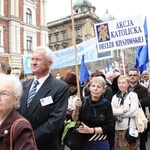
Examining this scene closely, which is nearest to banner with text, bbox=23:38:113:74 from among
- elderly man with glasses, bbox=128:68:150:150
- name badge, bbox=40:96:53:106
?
elderly man with glasses, bbox=128:68:150:150

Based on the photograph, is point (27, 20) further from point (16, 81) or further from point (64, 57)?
point (16, 81)

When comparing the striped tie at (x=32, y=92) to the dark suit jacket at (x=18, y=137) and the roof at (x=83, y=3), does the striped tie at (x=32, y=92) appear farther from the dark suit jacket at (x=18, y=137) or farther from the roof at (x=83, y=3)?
the roof at (x=83, y=3)

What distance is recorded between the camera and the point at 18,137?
1.62 metres

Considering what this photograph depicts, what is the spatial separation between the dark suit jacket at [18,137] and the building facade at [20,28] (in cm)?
2369

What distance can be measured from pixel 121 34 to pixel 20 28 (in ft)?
73.2

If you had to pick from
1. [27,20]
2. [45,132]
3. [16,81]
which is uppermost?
[27,20]

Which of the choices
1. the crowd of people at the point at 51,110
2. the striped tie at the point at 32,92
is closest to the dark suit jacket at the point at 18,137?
the crowd of people at the point at 51,110

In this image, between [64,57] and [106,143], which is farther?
[64,57]

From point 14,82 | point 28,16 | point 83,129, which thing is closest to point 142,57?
point 83,129

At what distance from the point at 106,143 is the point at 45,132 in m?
1.14

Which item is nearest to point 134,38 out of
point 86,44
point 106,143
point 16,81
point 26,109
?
point 86,44

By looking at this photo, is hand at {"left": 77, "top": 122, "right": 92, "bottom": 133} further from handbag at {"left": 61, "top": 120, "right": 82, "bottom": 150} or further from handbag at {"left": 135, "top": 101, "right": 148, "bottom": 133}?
handbag at {"left": 135, "top": 101, "right": 148, "bottom": 133}

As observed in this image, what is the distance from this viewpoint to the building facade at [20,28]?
2581 centimetres

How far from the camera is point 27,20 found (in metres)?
28.7
